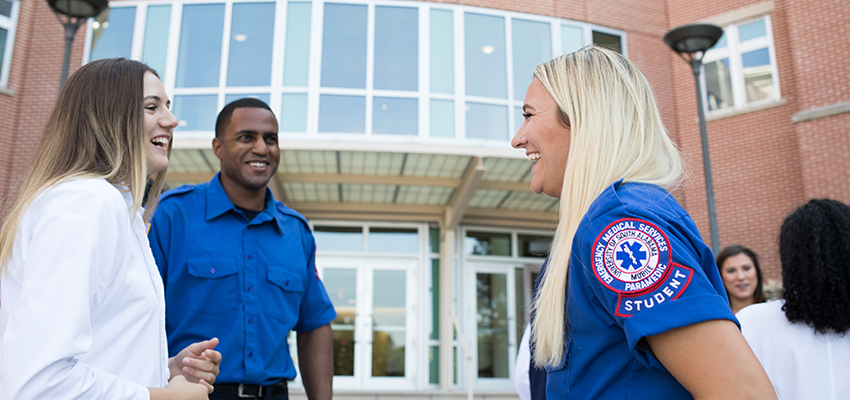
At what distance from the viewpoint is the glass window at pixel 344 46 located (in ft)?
33.4

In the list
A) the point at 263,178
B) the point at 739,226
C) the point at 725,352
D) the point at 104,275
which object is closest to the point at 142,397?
the point at 104,275

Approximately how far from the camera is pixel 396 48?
10414 mm

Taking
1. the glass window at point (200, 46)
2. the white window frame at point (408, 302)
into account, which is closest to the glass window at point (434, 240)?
the white window frame at point (408, 302)

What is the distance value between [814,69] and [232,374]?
38.3 feet

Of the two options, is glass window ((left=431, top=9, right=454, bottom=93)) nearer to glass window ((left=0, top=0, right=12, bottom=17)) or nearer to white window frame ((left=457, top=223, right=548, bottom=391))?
white window frame ((left=457, top=223, right=548, bottom=391))

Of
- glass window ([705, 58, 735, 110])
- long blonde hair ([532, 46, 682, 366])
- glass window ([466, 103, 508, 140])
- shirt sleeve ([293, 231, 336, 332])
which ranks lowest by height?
shirt sleeve ([293, 231, 336, 332])

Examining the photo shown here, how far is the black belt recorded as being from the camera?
218 centimetres

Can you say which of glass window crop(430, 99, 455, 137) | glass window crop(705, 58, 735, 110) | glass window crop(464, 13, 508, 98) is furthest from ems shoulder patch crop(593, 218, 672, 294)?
glass window crop(705, 58, 735, 110)

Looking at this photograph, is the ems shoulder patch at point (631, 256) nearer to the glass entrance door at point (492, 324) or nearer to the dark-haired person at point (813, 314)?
the dark-haired person at point (813, 314)

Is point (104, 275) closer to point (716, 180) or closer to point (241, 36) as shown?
point (241, 36)

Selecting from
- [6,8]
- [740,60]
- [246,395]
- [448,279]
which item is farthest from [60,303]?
[740,60]

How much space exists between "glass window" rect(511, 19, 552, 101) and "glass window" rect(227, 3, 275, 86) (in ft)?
15.3

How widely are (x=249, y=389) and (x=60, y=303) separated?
49.1 inches

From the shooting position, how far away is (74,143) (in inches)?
55.3
